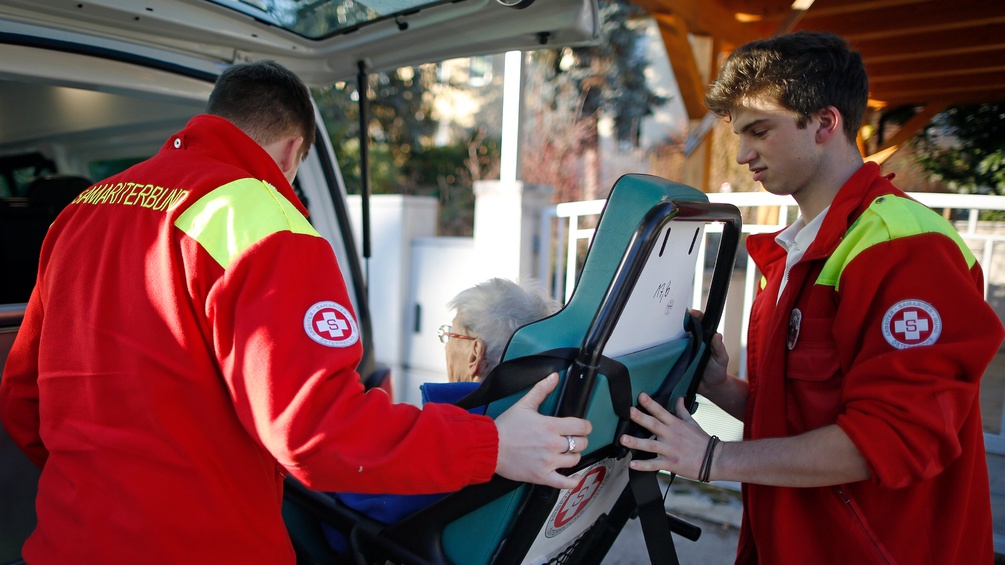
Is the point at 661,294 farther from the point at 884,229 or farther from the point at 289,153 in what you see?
the point at 289,153

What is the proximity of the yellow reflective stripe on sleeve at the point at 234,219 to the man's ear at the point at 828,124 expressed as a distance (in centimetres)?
105

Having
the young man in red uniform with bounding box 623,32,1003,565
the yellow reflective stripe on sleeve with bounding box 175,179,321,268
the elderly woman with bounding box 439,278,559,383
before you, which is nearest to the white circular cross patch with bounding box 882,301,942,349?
the young man in red uniform with bounding box 623,32,1003,565

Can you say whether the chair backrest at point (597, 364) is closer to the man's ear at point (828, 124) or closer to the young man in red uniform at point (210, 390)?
the young man in red uniform at point (210, 390)

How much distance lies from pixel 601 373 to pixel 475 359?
54cm

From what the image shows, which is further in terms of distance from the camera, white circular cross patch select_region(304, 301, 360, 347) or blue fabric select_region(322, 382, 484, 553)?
blue fabric select_region(322, 382, 484, 553)

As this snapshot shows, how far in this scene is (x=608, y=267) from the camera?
47.0 inches

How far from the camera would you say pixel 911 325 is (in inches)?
44.8

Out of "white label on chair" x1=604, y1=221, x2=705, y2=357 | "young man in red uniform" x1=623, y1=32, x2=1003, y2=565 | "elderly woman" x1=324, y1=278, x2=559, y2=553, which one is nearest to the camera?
"young man in red uniform" x1=623, y1=32, x2=1003, y2=565

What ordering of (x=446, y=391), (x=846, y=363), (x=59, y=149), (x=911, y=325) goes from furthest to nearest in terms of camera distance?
(x=59, y=149)
(x=446, y=391)
(x=846, y=363)
(x=911, y=325)

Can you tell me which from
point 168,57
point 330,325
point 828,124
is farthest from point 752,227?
point 330,325

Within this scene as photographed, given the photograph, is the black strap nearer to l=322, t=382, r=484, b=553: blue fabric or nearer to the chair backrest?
the chair backrest

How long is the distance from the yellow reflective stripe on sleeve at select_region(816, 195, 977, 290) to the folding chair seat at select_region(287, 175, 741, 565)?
0.81ft

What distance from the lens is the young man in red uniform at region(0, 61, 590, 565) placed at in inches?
38.6

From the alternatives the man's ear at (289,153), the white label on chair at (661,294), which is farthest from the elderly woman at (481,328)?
the man's ear at (289,153)
